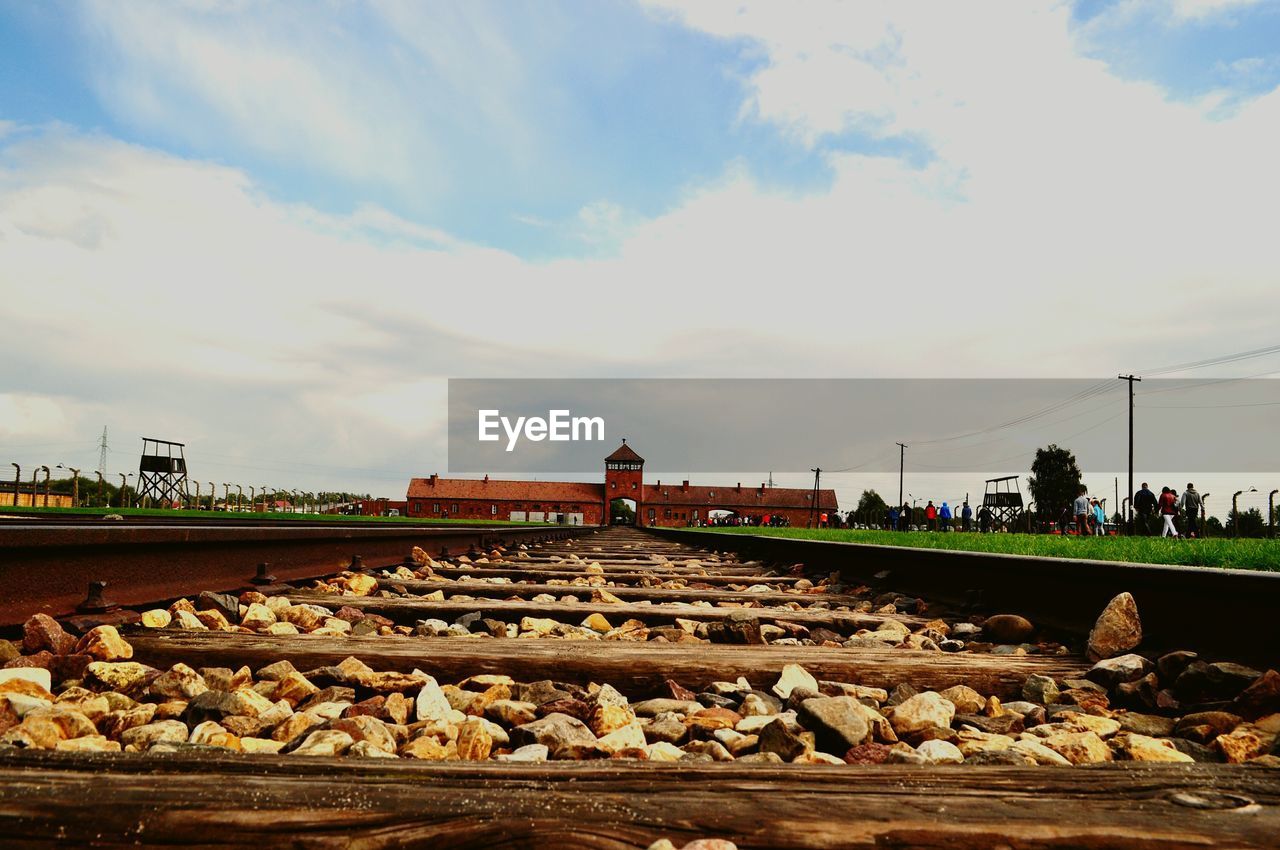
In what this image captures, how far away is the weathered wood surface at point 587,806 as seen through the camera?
1010mm

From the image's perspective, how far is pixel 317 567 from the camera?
4.68 metres

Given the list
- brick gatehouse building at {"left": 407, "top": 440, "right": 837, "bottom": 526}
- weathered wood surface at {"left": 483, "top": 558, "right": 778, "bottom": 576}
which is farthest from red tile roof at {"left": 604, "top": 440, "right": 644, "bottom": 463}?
weathered wood surface at {"left": 483, "top": 558, "right": 778, "bottom": 576}

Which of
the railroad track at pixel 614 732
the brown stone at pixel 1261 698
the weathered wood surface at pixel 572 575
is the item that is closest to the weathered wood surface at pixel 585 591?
the railroad track at pixel 614 732

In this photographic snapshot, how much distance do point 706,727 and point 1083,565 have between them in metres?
2.10

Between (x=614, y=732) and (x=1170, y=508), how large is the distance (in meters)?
25.4

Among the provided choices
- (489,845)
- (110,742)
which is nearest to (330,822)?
(489,845)

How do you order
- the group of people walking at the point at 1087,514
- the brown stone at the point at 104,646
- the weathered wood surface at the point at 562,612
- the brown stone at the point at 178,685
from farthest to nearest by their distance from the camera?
1. the group of people walking at the point at 1087,514
2. the weathered wood surface at the point at 562,612
3. the brown stone at the point at 104,646
4. the brown stone at the point at 178,685

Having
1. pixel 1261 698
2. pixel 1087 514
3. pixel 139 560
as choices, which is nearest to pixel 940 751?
pixel 1261 698

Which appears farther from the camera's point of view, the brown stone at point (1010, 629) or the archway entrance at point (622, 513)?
the archway entrance at point (622, 513)

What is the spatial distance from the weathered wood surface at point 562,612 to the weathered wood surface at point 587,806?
232cm

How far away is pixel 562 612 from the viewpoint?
3613mm

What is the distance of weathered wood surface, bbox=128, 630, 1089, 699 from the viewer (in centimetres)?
233

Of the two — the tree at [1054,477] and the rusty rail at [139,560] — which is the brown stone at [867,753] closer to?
the rusty rail at [139,560]

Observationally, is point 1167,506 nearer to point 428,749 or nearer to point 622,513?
point 428,749
